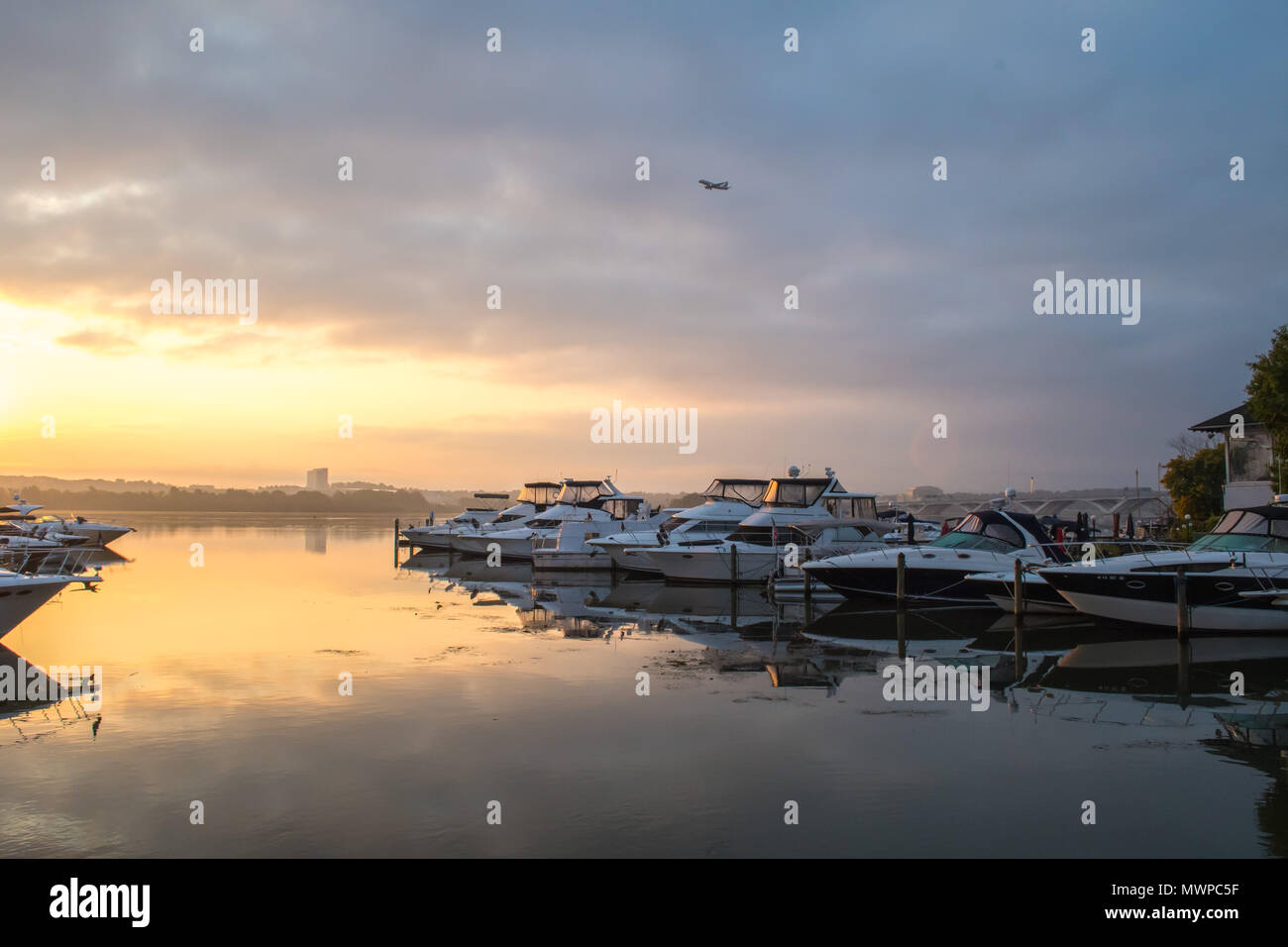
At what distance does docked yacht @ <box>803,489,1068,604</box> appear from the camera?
24656mm

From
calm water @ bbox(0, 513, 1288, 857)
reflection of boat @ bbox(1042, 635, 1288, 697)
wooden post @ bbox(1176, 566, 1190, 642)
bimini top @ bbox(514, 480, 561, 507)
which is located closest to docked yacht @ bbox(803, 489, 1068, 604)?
calm water @ bbox(0, 513, 1288, 857)

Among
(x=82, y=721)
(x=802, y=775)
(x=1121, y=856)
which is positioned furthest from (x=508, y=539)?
(x=1121, y=856)

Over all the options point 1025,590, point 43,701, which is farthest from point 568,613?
point 43,701

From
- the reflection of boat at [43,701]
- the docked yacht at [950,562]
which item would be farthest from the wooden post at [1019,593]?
the reflection of boat at [43,701]

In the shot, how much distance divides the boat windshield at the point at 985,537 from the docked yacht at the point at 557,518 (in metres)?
17.4

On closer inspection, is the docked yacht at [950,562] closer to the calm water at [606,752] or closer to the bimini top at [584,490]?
the calm water at [606,752]

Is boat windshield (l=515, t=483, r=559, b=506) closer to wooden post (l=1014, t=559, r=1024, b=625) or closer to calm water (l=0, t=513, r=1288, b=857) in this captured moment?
calm water (l=0, t=513, r=1288, b=857)

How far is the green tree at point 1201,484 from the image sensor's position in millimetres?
42938

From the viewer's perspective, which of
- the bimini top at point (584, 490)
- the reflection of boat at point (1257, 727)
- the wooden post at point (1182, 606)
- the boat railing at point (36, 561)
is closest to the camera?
the reflection of boat at point (1257, 727)

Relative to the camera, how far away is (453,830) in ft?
26.7

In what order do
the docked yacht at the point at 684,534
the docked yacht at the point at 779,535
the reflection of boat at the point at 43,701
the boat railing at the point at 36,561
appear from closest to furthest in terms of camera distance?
the reflection of boat at the point at 43,701 → the boat railing at the point at 36,561 → the docked yacht at the point at 779,535 → the docked yacht at the point at 684,534

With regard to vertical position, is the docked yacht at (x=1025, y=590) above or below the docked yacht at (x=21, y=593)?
below
